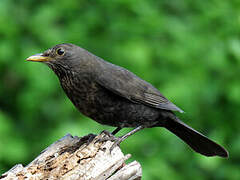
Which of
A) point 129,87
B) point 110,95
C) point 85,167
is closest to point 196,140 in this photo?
point 129,87

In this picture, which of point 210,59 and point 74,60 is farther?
point 210,59

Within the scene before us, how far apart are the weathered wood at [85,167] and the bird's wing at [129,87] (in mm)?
798

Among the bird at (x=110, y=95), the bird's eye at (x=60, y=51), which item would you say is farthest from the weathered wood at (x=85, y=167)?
the bird's eye at (x=60, y=51)

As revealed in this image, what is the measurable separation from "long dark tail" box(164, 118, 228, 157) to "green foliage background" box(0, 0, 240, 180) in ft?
1.93

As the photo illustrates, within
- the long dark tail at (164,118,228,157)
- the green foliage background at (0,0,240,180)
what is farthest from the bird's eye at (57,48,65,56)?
the long dark tail at (164,118,228,157)

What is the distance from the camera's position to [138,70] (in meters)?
6.28

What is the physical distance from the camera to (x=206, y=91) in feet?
20.5

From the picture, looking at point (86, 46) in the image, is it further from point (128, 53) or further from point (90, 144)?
point (90, 144)

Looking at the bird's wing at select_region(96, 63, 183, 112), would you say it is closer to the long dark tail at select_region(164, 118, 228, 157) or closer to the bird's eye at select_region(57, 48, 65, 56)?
the long dark tail at select_region(164, 118, 228, 157)

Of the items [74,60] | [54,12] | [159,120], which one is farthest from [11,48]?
[159,120]

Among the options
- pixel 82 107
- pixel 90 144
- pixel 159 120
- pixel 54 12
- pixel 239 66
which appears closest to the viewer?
pixel 90 144

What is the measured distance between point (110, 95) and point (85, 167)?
113 cm

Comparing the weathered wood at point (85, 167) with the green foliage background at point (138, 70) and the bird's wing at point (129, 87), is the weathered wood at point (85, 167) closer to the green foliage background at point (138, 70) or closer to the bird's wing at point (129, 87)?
the bird's wing at point (129, 87)

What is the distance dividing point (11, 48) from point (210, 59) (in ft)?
8.89
